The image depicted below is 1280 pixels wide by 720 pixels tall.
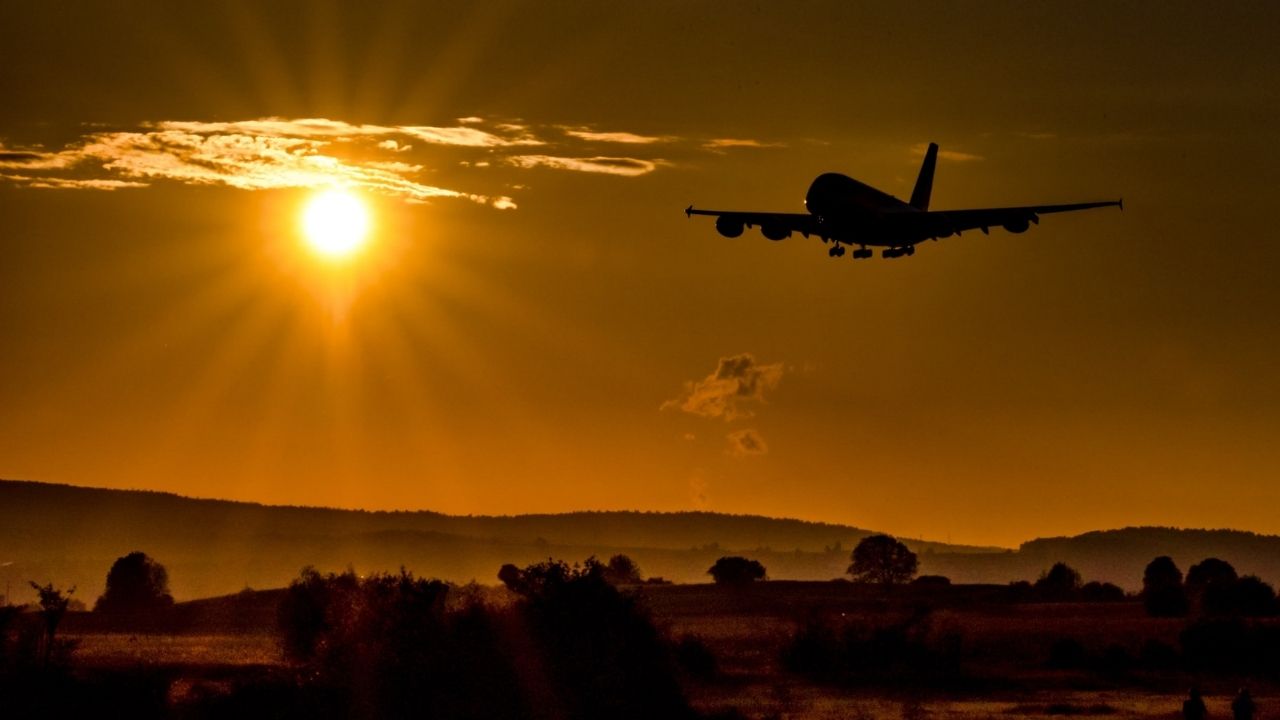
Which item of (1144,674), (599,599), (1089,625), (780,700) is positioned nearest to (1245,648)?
(1144,674)

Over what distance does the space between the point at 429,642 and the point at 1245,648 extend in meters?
Answer: 67.8

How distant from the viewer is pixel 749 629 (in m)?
163

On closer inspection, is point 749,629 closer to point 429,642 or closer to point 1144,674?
point 1144,674

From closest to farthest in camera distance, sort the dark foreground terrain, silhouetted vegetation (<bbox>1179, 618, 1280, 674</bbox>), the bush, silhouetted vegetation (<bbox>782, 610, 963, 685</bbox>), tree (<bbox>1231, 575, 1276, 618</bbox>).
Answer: the dark foreground terrain → the bush → silhouetted vegetation (<bbox>782, 610, 963, 685</bbox>) → silhouetted vegetation (<bbox>1179, 618, 1280, 674</bbox>) → tree (<bbox>1231, 575, 1276, 618</bbox>)

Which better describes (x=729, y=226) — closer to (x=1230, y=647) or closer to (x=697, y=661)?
(x=697, y=661)

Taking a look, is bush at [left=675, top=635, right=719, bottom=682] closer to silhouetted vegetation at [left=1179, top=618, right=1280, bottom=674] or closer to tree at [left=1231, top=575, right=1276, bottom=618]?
silhouetted vegetation at [left=1179, top=618, right=1280, bottom=674]

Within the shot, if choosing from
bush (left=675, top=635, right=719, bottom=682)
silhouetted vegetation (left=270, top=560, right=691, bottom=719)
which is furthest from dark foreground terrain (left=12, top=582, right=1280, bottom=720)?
silhouetted vegetation (left=270, top=560, right=691, bottom=719)

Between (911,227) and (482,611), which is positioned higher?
(911,227)

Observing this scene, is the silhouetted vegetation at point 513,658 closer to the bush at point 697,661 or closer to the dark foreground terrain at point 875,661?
the dark foreground terrain at point 875,661

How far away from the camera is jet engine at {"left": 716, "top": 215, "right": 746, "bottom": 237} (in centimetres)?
10288

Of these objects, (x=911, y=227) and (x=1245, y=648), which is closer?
(x=911, y=227)

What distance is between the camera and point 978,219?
102 m

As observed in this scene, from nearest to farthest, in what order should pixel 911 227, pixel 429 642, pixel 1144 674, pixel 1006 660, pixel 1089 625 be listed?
1. pixel 429 642
2. pixel 911 227
3. pixel 1144 674
4. pixel 1006 660
5. pixel 1089 625

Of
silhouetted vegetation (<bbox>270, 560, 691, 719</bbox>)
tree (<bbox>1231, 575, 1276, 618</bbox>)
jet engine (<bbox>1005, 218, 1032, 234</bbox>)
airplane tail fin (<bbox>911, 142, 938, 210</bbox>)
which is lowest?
silhouetted vegetation (<bbox>270, 560, 691, 719</bbox>)
